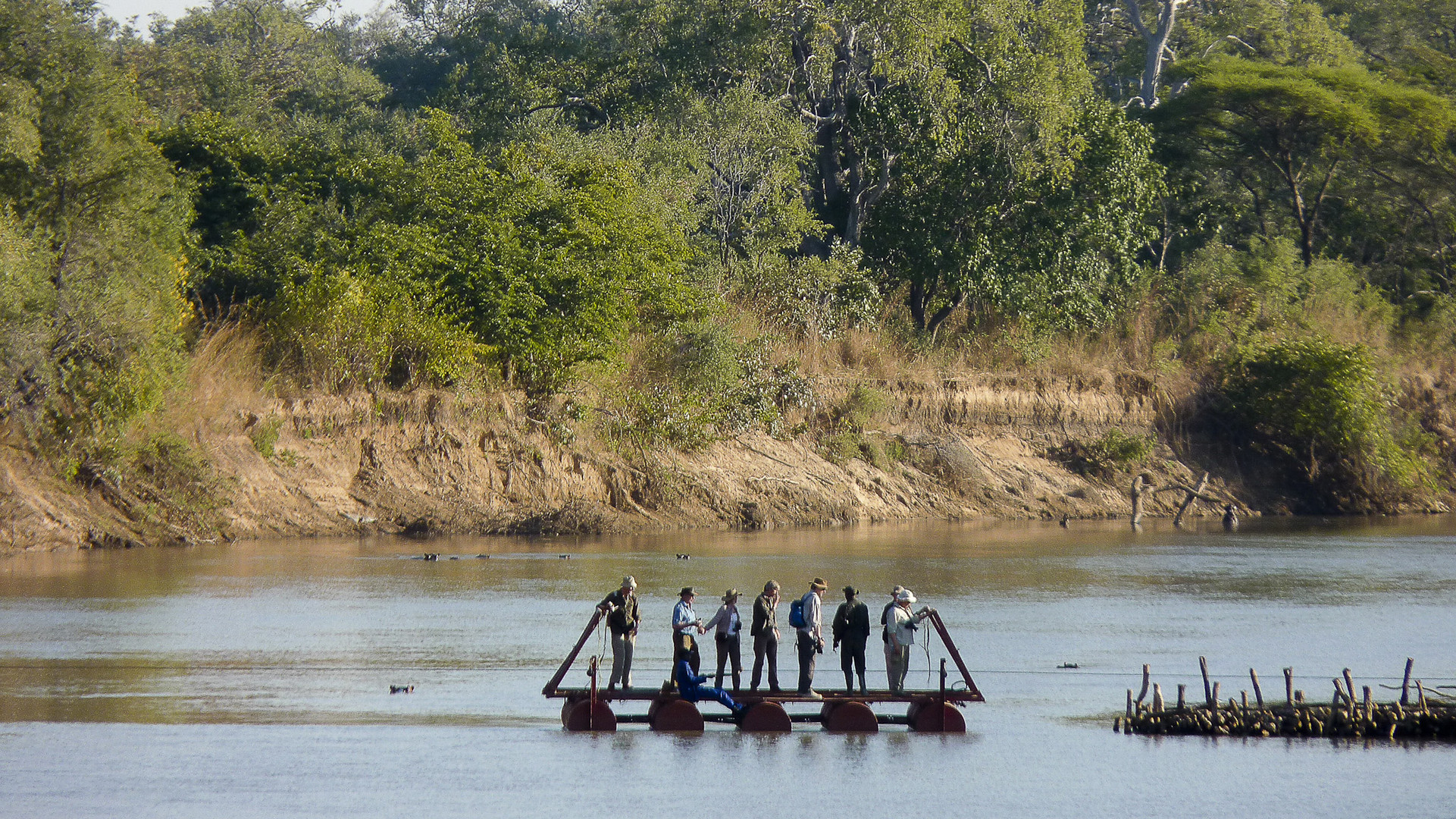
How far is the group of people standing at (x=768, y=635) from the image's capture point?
62.9ft

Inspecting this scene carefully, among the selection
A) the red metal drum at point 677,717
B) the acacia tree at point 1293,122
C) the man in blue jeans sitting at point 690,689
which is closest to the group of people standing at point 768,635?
the man in blue jeans sitting at point 690,689

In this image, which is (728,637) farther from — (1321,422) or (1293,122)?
(1293,122)

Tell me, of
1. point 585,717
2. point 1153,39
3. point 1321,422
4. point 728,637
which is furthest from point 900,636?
point 1153,39

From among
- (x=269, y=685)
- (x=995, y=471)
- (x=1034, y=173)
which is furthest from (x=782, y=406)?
(x=269, y=685)

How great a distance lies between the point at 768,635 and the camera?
19.9 meters

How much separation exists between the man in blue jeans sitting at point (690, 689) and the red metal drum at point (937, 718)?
2.20 meters

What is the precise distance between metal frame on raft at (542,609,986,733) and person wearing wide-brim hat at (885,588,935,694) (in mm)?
506

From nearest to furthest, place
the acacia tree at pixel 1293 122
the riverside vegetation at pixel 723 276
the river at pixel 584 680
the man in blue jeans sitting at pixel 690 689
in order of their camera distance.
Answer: the river at pixel 584 680 → the man in blue jeans sitting at pixel 690 689 → the riverside vegetation at pixel 723 276 → the acacia tree at pixel 1293 122

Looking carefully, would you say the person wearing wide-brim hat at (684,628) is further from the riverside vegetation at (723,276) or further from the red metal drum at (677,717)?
the riverside vegetation at (723,276)

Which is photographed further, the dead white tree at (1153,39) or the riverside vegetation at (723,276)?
the dead white tree at (1153,39)

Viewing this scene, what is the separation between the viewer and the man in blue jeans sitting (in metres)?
19.1

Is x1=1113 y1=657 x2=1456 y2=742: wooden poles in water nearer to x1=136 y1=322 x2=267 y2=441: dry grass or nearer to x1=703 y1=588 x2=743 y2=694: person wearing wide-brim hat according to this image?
x1=703 y1=588 x2=743 y2=694: person wearing wide-brim hat

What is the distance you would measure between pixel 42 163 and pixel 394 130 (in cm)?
2102

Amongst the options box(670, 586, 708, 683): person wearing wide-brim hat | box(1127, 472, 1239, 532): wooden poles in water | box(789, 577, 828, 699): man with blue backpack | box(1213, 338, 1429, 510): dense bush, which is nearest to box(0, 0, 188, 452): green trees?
box(670, 586, 708, 683): person wearing wide-brim hat
